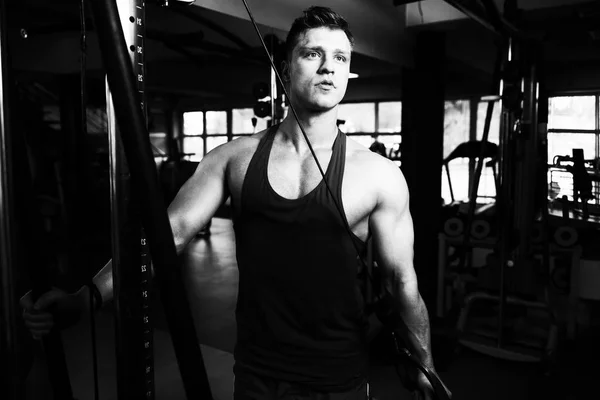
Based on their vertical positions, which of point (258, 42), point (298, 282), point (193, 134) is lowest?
point (298, 282)

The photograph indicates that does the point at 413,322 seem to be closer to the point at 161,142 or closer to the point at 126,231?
the point at 126,231

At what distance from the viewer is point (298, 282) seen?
125 cm

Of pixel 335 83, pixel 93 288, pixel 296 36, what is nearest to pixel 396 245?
pixel 335 83

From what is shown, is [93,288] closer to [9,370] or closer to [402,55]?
[9,370]

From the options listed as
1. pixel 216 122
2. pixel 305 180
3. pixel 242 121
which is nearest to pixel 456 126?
pixel 242 121

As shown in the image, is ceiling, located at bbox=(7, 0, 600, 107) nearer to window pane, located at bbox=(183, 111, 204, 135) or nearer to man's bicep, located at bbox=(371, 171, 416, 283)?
window pane, located at bbox=(183, 111, 204, 135)

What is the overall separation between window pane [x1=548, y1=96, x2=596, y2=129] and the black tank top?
6.50 m

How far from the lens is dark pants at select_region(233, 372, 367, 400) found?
1.26 meters

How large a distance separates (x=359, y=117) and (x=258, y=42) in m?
4.96

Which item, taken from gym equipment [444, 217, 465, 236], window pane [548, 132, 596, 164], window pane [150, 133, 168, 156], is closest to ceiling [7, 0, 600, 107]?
window pane [548, 132, 596, 164]

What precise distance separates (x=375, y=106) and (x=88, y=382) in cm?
738

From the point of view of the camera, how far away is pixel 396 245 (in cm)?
132

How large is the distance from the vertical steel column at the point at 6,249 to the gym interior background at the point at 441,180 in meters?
0.02

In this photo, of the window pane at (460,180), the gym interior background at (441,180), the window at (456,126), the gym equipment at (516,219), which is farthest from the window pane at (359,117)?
the gym equipment at (516,219)
